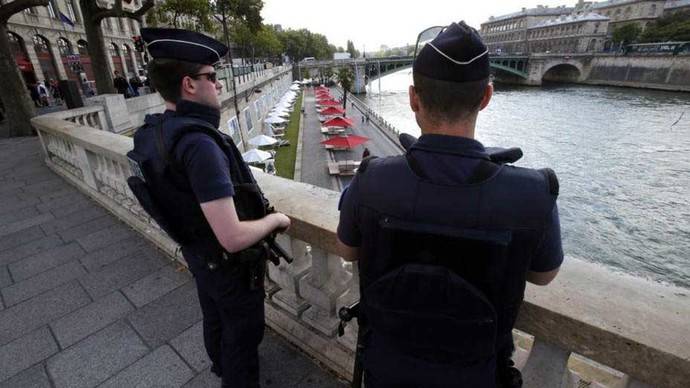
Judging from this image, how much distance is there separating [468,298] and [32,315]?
379 centimetres

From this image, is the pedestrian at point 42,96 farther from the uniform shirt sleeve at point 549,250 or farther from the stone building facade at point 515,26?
the stone building facade at point 515,26

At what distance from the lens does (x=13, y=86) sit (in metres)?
11.6

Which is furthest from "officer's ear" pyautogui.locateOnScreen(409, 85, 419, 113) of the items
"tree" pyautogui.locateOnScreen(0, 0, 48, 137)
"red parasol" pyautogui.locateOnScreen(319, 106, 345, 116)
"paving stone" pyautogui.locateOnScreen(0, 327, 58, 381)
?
"red parasol" pyautogui.locateOnScreen(319, 106, 345, 116)

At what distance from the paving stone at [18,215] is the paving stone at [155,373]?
429 centimetres

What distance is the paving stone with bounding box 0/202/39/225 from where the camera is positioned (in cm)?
508

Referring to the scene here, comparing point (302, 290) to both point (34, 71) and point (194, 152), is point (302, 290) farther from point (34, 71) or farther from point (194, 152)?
point (34, 71)

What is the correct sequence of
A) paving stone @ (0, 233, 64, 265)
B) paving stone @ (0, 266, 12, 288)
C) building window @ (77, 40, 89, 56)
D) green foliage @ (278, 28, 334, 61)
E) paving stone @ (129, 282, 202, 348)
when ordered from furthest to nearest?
green foliage @ (278, 28, 334, 61), building window @ (77, 40, 89, 56), paving stone @ (0, 233, 64, 265), paving stone @ (0, 266, 12, 288), paving stone @ (129, 282, 202, 348)

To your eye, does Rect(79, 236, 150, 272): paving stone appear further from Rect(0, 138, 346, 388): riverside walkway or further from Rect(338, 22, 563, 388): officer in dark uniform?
Rect(338, 22, 563, 388): officer in dark uniform

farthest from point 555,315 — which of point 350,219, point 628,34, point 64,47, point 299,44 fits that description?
point 299,44

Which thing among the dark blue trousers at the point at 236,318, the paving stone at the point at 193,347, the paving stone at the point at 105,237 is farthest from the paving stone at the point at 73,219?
the dark blue trousers at the point at 236,318

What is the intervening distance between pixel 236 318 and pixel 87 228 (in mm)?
3911

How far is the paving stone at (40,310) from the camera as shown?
9.49 feet

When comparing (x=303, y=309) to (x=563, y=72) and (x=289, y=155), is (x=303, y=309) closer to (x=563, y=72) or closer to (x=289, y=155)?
(x=289, y=155)

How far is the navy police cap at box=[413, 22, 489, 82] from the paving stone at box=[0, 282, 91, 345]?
3.65m
